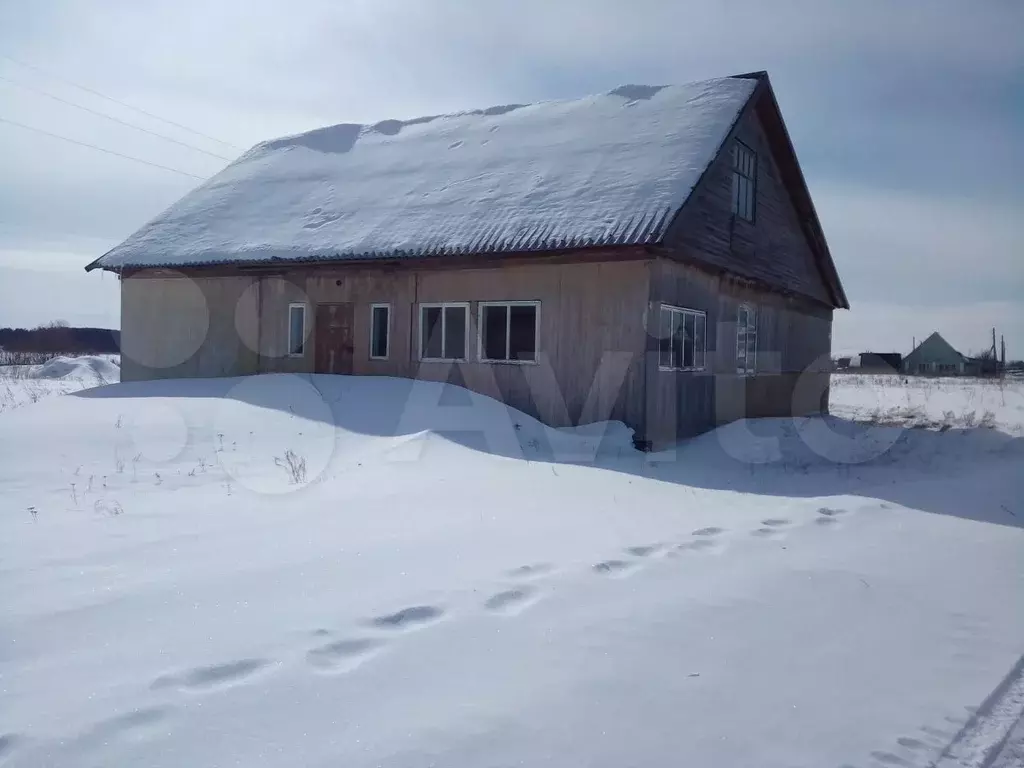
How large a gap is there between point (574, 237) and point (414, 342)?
401 centimetres

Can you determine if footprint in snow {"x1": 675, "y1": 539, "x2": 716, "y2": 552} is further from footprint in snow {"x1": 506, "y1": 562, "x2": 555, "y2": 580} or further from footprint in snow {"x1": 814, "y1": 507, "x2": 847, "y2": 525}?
footprint in snow {"x1": 814, "y1": 507, "x2": 847, "y2": 525}

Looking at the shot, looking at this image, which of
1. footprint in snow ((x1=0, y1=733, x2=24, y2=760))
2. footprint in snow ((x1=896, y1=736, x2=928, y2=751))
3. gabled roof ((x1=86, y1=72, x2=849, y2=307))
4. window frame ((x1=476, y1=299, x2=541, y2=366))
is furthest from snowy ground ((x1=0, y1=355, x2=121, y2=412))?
footprint in snow ((x1=896, y1=736, x2=928, y2=751))

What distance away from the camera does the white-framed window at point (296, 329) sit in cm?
1659

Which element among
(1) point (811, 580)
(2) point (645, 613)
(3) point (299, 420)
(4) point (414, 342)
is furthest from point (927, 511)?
(4) point (414, 342)

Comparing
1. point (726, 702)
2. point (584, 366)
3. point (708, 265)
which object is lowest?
point (726, 702)

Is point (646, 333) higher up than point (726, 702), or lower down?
higher up

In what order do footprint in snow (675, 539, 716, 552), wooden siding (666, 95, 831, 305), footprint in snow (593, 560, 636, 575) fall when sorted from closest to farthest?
1. footprint in snow (593, 560, 636, 575)
2. footprint in snow (675, 539, 716, 552)
3. wooden siding (666, 95, 831, 305)

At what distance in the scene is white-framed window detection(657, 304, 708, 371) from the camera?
1341cm

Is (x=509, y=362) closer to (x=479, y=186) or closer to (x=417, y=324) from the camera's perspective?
(x=417, y=324)

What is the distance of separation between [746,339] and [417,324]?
7143 mm

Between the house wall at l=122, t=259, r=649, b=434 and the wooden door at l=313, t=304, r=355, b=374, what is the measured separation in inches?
5.7

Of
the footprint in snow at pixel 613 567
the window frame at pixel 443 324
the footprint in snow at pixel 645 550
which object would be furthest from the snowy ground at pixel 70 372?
the footprint in snow at pixel 613 567

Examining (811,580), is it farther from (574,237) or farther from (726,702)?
(574,237)

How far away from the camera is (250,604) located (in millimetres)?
4582
